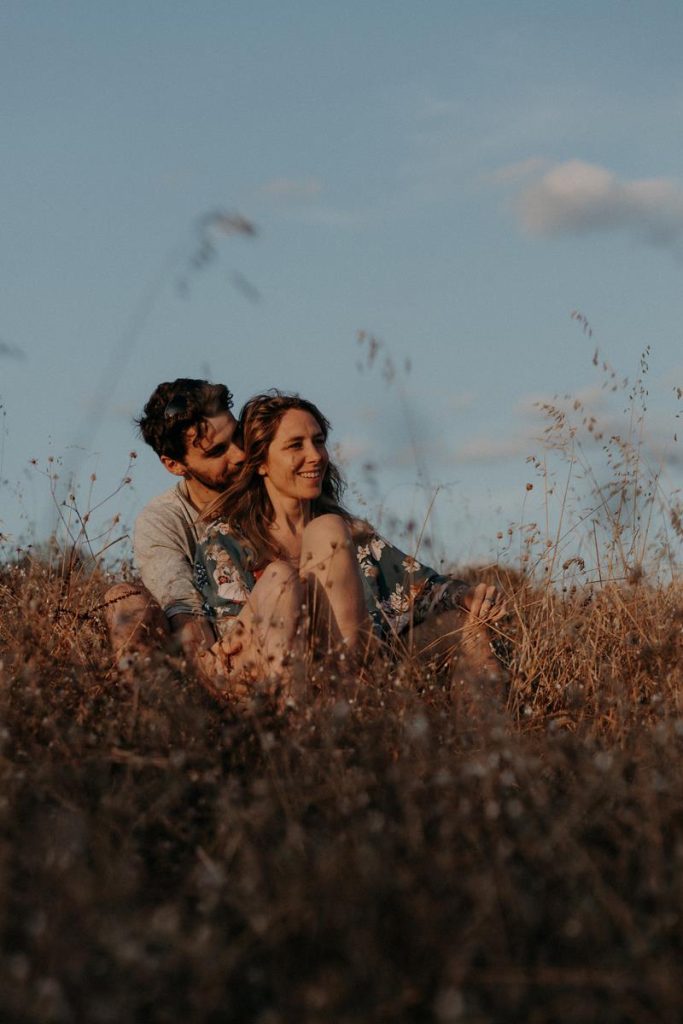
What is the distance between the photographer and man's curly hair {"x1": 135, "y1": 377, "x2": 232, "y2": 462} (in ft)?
19.5

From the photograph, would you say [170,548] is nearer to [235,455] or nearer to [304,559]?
[235,455]

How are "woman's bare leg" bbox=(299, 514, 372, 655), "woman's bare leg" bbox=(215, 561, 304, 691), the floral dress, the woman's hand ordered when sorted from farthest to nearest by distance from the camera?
the floral dress, the woman's hand, "woman's bare leg" bbox=(299, 514, 372, 655), "woman's bare leg" bbox=(215, 561, 304, 691)

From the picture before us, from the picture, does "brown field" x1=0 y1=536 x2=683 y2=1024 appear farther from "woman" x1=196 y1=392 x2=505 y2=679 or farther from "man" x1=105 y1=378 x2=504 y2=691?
"man" x1=105 y1=378 x2=504 y2=691

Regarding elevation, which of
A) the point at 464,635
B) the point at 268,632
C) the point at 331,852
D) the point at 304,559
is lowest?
the point at 331,852

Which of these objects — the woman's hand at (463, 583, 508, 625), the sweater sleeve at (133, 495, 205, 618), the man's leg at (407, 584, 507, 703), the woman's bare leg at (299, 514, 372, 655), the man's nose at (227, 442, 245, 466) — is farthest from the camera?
the man's nose at (227, 442, 245, 466)

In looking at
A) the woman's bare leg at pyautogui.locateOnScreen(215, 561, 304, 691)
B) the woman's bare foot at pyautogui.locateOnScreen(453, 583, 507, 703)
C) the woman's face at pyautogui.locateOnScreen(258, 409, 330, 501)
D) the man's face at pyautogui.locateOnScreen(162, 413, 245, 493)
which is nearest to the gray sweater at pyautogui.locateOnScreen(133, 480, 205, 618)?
the man's face at pyautogui.locateOnScreen(162, 413, 245, 493)

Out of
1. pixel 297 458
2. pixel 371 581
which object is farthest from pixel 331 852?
pixel 297 458

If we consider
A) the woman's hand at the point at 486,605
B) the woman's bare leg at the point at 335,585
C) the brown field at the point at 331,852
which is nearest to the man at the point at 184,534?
the woman's hand at the point at 486,605

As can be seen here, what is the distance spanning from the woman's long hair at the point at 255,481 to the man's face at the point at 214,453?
74mm

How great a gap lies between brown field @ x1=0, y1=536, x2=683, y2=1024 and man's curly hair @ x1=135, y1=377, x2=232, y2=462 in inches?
60.1

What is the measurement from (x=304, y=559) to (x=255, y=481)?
3.44 feet

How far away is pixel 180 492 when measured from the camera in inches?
242

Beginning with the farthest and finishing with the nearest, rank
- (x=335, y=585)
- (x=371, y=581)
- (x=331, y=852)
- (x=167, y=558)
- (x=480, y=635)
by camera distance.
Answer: (x=167, y=558), (x=371, y=581), (x=480, y=635), (x=335, y=585), (x=331, y=852)

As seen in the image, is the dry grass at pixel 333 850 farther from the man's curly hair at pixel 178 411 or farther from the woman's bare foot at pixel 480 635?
the man's curly hair at pixel 178 411
